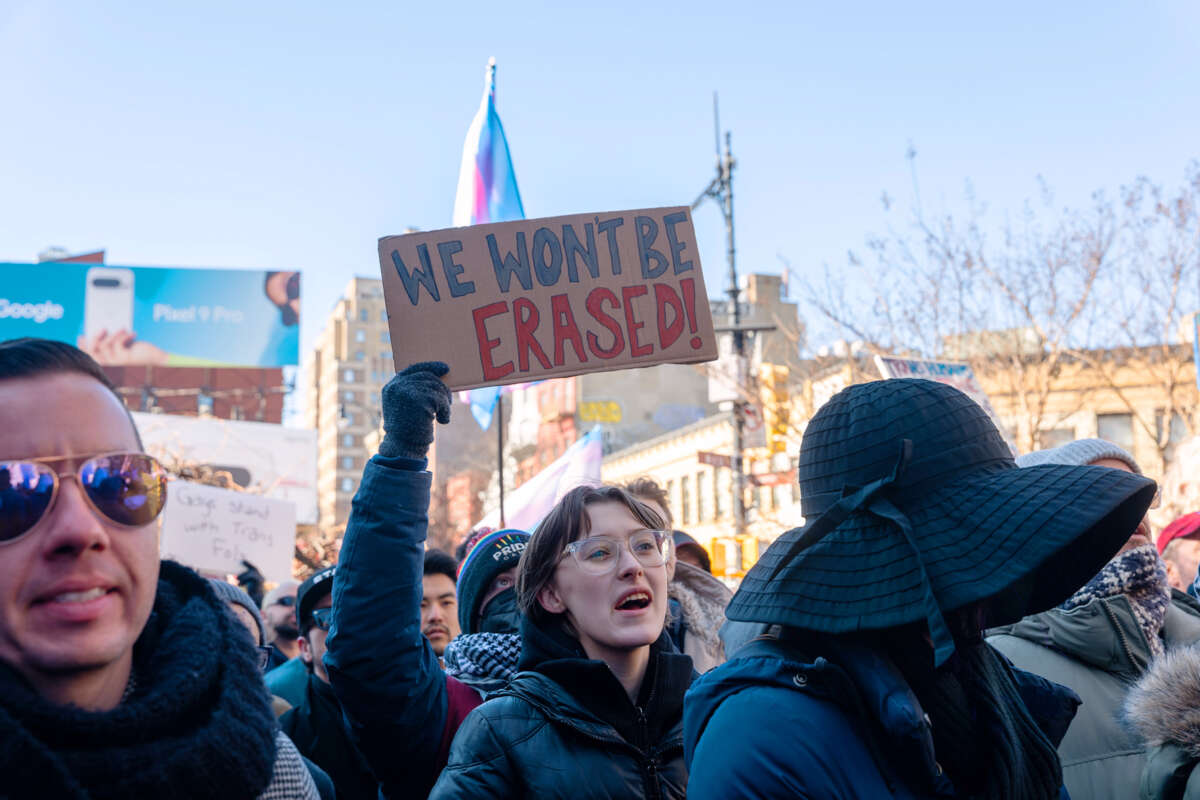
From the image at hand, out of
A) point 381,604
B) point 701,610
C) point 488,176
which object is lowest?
point 701,610

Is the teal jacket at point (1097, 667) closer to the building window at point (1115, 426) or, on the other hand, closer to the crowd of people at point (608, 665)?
the crowd of people at point (608, 665)

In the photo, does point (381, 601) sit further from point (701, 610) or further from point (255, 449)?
point (255, 449)

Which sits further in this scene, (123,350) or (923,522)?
(123,350)

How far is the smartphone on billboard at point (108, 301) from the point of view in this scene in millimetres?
40000

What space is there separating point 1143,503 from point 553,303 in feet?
6.26

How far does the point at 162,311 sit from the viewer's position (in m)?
43.2

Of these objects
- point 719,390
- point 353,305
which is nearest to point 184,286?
point 719,390

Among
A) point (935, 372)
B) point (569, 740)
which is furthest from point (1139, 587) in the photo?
point (935, 372)

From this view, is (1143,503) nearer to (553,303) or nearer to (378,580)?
(378,580)

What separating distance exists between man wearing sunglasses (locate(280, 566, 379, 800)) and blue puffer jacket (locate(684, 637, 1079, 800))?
2.40 meters

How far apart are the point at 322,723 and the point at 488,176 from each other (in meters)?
3.62

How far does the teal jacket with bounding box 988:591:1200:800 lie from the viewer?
10.1 feet

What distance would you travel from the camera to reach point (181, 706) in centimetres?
148

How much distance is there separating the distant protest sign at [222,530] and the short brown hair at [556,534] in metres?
6.37
